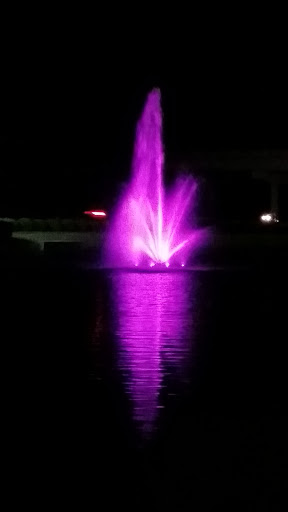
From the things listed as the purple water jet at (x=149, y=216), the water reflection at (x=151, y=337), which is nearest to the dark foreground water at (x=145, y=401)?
the water reflection at (x=151, y=337)

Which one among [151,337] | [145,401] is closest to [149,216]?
[151,337]

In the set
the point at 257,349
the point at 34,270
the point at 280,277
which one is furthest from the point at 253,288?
the point at 257,349

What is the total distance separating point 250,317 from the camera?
13.7 m

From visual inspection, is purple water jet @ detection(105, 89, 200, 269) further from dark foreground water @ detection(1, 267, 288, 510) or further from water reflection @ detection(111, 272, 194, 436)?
dark foreground water @ detection(1, 267, 288, 510)

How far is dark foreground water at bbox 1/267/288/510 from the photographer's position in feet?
18.9

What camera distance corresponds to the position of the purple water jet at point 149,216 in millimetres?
26172

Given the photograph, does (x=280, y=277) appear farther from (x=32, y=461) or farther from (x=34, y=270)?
(x=32, y=461)

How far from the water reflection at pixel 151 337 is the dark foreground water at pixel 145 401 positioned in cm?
2

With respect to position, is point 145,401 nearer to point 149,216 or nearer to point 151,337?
point 151,337

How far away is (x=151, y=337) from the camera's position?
11.9 m

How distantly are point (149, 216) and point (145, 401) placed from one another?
19353 mm

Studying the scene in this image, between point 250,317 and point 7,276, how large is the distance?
7.49 metres

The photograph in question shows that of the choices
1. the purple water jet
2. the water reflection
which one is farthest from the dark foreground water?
the purple water jet

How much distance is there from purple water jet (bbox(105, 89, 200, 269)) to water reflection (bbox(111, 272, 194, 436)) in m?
6.03
